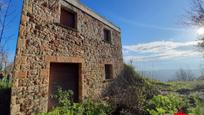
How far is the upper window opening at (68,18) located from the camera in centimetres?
623

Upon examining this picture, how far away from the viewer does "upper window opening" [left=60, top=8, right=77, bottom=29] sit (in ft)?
20.4

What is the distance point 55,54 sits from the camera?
5422mm

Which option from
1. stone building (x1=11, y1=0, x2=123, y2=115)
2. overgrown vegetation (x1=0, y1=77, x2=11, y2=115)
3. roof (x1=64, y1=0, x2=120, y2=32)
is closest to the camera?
stone building (x1=11, y1=0, x2=123, y2=115)

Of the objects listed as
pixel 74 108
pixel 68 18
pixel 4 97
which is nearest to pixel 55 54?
pixel 68 18

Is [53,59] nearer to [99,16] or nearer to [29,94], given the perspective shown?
[29,94]

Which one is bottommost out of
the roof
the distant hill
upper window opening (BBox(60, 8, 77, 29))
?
the distant hill

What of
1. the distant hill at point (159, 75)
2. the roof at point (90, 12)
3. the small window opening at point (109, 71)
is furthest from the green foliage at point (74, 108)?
the distant hill at point (159, 75)

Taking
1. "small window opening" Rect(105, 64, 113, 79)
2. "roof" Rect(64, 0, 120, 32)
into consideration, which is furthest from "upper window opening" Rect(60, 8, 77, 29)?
"small window opening" Rect(105, 64, 113, 79)

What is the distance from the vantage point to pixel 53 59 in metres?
5.30

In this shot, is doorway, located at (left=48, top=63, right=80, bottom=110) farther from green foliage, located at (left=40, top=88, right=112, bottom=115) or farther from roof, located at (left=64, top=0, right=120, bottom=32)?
roof, located at (left=64, top=0, right=120, bottom=32)

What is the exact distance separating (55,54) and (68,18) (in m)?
1.99

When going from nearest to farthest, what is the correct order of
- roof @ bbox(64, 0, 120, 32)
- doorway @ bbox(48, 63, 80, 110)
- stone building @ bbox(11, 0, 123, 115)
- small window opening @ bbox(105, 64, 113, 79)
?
stone building @ bbox(11, 0, 123, 115) → doorway @ bbox(48, 63, 80, 110) → roof @ bbox(64, 0, 120, 32) → small window opening @ bbox(105, 64, 113, 79)

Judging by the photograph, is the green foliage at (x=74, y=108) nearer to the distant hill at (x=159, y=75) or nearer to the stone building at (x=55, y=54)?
the stone building at (x=55, y=54)

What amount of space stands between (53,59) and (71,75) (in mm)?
1446
